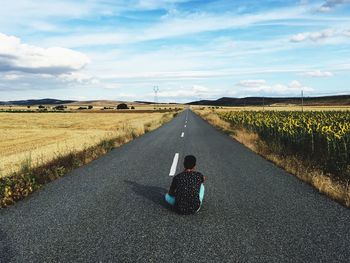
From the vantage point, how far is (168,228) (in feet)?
17.6

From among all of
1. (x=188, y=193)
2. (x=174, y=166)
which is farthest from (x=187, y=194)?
(x=174, y=166)

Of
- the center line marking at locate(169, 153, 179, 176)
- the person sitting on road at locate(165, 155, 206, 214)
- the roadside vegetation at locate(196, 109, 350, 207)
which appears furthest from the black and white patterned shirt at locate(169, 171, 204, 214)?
the center line marking at locate(169, 153, 179, 176)

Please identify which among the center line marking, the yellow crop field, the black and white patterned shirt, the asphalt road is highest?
the black and white patterned shirt

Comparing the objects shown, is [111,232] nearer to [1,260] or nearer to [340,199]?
[1,260]

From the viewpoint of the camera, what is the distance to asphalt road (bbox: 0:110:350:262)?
14.6 ft

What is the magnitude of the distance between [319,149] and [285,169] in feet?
9.18

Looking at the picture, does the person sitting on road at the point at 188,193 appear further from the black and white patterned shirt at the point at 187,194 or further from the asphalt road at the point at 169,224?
the asphalt road at the point at 169,224

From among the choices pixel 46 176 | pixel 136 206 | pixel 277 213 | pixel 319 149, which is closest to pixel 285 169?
pixel 319 149

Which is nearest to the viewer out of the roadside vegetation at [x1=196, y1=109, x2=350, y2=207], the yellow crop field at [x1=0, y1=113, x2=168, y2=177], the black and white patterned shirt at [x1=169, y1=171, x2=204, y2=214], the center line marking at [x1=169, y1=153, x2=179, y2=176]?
the black and white patterned shirt at [x1=169, y1=171, x2=204, y2=214]

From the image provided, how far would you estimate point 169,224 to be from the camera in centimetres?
557

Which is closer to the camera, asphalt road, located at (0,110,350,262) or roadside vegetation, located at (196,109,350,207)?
asphalt road, located at (0,110,350,262)

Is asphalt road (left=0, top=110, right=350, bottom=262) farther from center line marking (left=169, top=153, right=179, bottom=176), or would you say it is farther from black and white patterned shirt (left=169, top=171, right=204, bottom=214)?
center line marking (left=169, top=153, right=179, bottom=176)

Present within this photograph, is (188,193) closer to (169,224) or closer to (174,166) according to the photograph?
(169,224)

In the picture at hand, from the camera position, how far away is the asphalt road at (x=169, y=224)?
444cm
